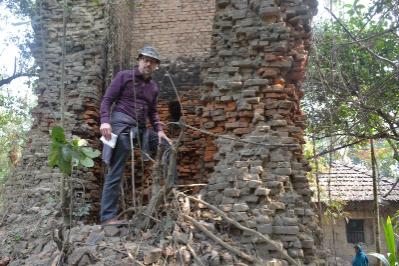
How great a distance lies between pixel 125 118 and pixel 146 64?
0.61m

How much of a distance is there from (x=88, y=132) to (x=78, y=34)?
1603 mm

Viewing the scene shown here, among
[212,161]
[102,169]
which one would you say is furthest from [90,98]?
[212,161]

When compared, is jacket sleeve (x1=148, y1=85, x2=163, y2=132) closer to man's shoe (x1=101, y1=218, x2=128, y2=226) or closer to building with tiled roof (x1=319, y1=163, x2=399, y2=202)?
man's shoe (x1=101, y1=218, x2=128, y2=226)

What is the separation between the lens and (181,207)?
414cm

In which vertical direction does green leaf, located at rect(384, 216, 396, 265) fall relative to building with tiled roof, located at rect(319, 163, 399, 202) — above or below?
below

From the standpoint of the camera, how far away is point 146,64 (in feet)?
15.1

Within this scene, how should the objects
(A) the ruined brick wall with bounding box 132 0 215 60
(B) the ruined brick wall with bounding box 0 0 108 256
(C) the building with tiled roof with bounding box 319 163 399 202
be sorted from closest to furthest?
(B) the ruined brick wall with bounding box 0 0 108 256
(A) the ruined brick wall with bounding box 132 0 215 60
(C) the building with tiled roof with bounding box 319 163 399 202

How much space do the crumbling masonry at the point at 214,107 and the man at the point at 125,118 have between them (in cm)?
42

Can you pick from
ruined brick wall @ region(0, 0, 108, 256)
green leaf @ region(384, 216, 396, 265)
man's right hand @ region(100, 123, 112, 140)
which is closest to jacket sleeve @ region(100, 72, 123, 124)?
man's right hand @ region(100, 123, 112, 140)

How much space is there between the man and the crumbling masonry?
16.7 inches

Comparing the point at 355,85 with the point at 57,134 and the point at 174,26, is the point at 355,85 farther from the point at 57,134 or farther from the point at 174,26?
the point at 57,134

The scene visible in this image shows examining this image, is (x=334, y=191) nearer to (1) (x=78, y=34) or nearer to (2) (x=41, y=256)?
(1) (x=78, y=34)

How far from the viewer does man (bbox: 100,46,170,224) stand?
4434mm

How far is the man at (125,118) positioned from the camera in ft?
14.5
